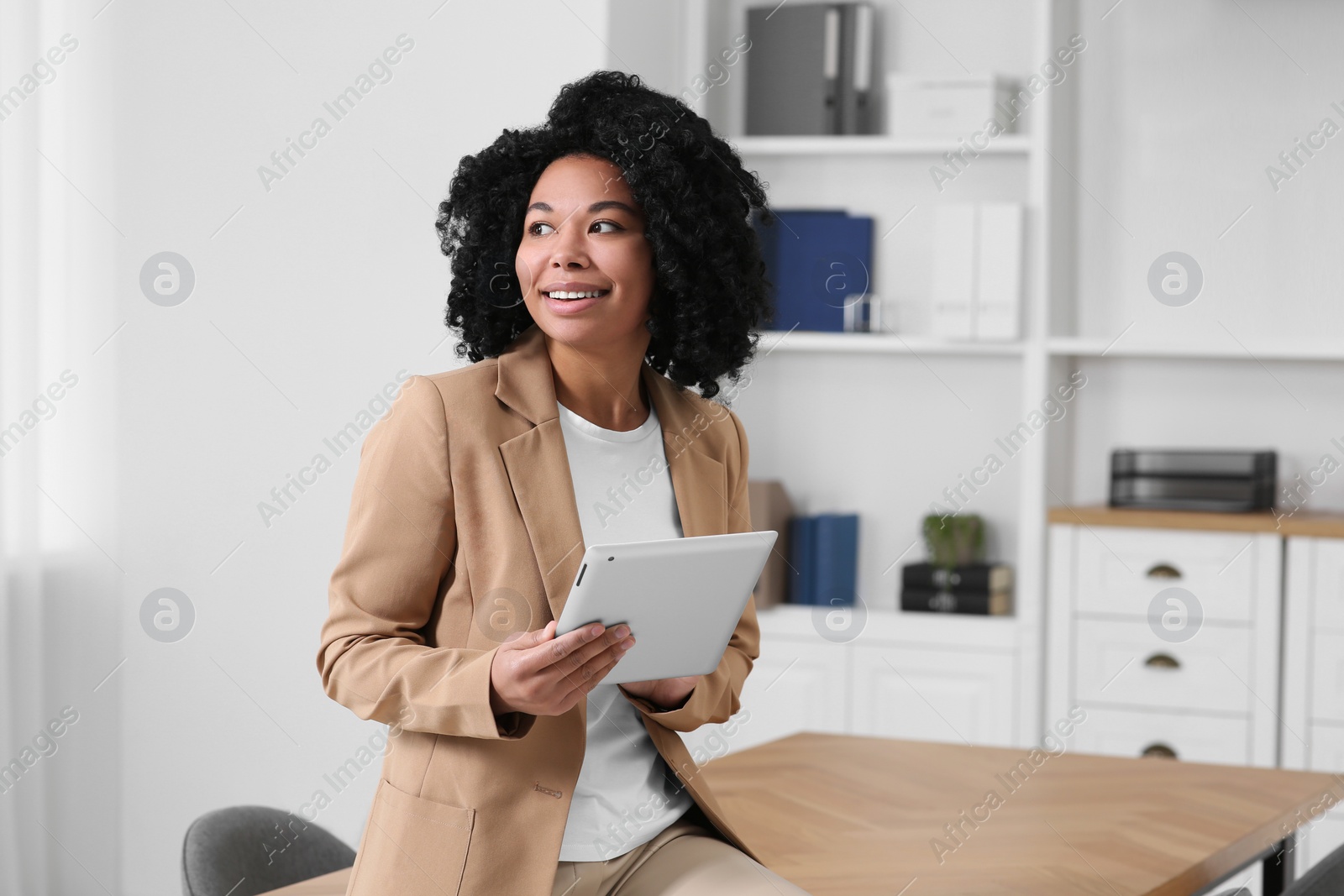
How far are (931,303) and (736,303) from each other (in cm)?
226

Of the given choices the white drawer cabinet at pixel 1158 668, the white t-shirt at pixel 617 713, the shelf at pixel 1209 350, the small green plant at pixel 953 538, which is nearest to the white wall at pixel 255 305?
the small green plant at pixel 953 538

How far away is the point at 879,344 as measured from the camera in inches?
149

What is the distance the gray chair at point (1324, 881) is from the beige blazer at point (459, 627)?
647 mm

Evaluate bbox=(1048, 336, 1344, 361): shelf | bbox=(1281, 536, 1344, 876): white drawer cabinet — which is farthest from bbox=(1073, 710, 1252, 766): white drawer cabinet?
bbox=(1048, 336, 1344, 361): shelf

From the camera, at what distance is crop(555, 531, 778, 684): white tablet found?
1240 millimetres

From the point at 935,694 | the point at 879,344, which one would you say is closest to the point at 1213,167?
the point at 879,344

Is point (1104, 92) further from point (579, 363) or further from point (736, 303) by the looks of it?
point (579, 363)

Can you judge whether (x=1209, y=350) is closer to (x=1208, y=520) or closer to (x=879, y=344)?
(x=1208, y=520)

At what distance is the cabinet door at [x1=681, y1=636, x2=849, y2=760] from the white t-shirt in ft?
7.23

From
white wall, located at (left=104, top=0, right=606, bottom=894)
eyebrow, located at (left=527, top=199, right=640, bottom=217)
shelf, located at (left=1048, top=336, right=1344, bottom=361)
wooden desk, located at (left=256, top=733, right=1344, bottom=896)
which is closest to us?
eyebrow, located at (left=527, top=199, right=640, bottom=217)

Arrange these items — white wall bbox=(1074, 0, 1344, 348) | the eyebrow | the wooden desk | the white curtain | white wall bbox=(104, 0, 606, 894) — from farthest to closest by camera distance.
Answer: white wall bbox=(1074, 0, 1344, 348)
white wall bbox=(104, 0, 606, 894)
the white curtain
the wooden desk
the eyebrow

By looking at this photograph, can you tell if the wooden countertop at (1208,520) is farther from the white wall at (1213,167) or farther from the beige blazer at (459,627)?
the beige blazer at (459,627)

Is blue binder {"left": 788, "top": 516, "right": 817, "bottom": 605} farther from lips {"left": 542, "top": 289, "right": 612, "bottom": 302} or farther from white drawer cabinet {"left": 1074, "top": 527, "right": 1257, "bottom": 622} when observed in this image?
lips {"left": 542, "top": 289, "right": 612, "bottom": 302}

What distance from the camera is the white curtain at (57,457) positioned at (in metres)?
3.26
